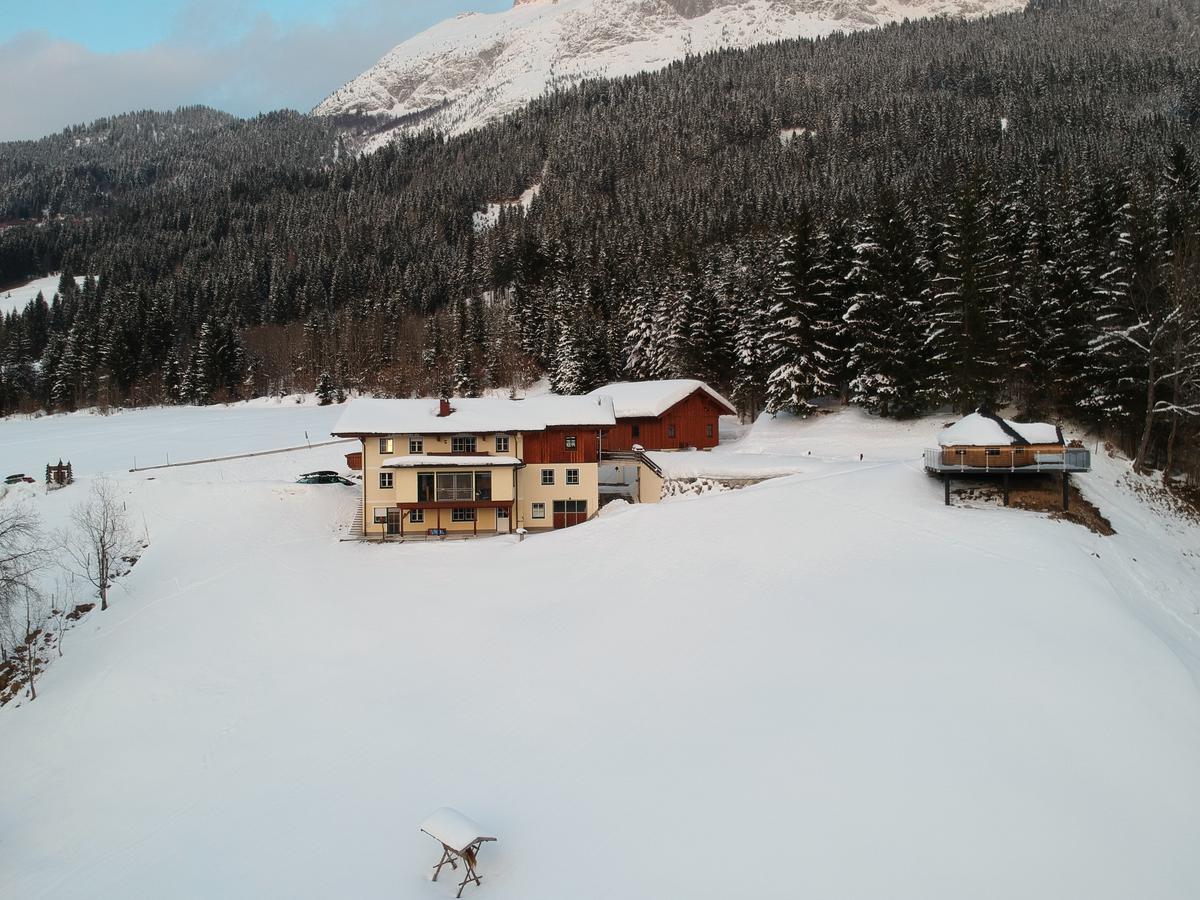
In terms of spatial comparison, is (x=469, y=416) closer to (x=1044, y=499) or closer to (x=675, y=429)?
(x=675, y=429)

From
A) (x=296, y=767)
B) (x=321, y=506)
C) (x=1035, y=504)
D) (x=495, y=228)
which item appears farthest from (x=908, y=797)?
(x=495, y=228)

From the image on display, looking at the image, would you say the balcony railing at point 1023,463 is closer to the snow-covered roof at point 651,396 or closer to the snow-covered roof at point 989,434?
the snow-covered roof at point 989,434

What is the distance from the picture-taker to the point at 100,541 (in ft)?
94.9

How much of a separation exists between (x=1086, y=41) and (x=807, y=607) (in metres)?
195

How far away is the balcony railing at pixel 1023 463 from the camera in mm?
26719

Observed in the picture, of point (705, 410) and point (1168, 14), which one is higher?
point (1168, 14)

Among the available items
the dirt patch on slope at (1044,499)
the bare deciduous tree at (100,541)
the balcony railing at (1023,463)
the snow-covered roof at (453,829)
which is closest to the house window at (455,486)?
the bare deciduous tree at (100,541)

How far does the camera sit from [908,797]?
13188 mm

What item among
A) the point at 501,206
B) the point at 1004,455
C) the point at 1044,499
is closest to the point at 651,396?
the point at 1004,455

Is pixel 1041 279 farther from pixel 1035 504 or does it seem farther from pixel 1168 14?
pixel 1168 14

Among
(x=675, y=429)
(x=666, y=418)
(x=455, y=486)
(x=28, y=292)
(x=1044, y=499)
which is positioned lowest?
(x=1044, y=499)

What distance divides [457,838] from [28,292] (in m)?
172

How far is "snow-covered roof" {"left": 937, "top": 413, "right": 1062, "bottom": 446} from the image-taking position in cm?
2723

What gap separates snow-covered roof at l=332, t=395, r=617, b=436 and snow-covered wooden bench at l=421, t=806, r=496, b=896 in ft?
74.4
